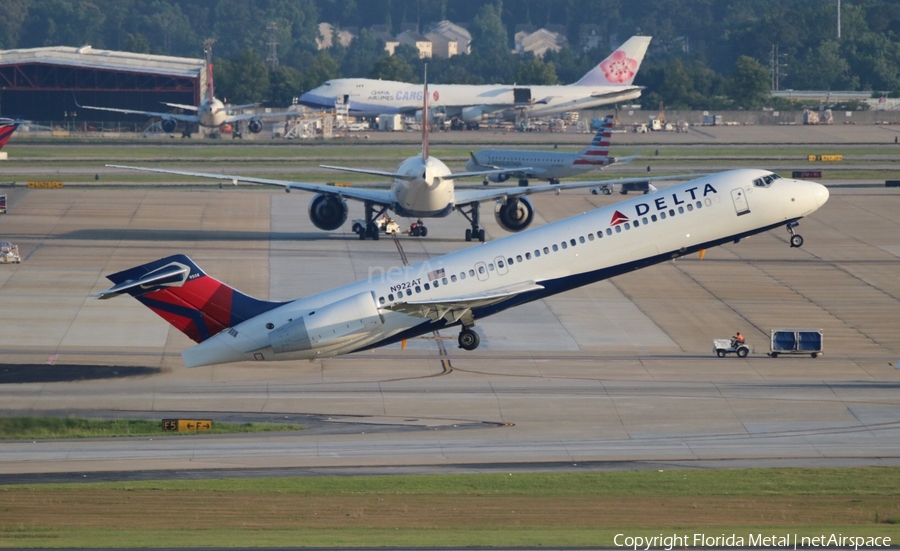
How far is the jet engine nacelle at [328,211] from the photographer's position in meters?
91.7

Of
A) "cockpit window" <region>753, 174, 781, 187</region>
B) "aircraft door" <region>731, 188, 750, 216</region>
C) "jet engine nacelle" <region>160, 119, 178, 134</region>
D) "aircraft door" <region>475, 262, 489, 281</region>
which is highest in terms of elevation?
"cockpit window" <region>753, 174, 781, 187</region>

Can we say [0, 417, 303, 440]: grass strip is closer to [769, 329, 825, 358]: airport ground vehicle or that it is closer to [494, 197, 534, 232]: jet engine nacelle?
[769, 329, 825, 358]: airport ground vehicle

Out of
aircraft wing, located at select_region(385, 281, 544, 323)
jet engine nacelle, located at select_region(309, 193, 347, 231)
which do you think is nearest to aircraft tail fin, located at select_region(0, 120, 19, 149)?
jet engine nacelle, located at select_region(309, 193, 347, 231)

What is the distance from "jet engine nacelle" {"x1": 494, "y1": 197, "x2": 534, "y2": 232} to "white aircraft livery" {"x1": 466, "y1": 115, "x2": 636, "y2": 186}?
2429 centimetres

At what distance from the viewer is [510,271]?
5469cm

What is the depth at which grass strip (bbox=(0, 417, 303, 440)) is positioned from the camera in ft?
153

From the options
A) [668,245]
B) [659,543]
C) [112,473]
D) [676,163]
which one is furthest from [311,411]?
[676,163]

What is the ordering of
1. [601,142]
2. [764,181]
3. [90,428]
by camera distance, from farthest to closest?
[601,142], [764,181], [90,428]

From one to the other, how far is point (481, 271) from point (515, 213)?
37794 mm

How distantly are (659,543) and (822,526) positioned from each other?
5.43 meters

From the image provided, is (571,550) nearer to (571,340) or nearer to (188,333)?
(188,333)

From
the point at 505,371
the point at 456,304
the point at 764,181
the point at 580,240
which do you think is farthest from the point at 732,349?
the point at 456,304

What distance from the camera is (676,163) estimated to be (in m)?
144

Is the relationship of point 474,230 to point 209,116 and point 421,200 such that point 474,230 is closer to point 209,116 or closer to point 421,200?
point 421,200
